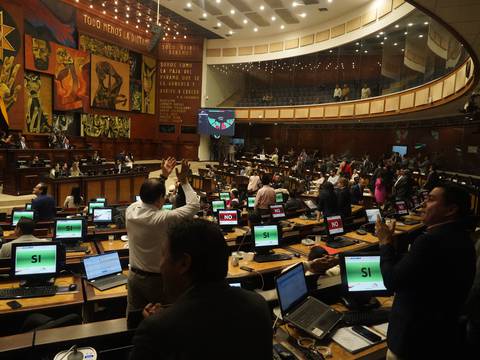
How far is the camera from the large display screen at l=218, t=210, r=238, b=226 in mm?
6348

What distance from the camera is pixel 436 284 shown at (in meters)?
2.03

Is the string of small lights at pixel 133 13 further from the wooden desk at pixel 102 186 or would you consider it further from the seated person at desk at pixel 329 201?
the seated person at desk at pixel 329 201

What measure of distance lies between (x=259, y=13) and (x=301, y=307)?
17.9m

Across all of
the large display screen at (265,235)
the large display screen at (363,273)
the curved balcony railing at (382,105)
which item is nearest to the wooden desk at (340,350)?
the large display screen at (363,273)

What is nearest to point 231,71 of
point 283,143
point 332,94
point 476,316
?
point 283,143

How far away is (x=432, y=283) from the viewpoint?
6.66 ft

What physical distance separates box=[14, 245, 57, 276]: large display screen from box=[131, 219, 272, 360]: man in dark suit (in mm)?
3156

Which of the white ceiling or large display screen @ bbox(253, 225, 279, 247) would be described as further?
the white ceiling

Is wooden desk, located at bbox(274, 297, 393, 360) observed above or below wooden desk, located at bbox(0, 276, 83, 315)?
above

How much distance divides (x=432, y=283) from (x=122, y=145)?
1943 centimetres

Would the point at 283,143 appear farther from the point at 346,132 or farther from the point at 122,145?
the point at 122,145

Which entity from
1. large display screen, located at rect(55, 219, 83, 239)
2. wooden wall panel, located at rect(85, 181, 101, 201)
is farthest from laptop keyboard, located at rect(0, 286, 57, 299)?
wooden wall panel, located at rect(85, 181, 101, 201)

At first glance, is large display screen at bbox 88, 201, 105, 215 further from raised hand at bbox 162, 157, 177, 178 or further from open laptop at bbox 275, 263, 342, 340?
open laptop at bbox 275, 263, 342, 340

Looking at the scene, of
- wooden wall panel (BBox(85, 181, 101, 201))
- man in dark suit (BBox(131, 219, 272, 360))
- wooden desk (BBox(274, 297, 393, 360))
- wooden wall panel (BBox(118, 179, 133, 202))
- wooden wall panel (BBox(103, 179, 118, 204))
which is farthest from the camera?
wooden wall panel (BBox(118, 179, 133, 202))
